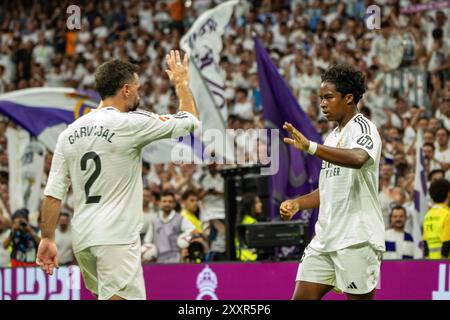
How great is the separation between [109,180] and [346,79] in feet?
5.84

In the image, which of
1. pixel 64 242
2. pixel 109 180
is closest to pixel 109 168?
pixel 109 180

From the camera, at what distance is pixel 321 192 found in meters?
7.03

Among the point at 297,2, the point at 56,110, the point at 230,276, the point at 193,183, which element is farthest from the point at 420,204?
the point at 297,2

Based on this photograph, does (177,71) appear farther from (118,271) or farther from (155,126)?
(118,271)

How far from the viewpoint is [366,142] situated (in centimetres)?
664

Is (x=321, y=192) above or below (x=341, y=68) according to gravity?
below

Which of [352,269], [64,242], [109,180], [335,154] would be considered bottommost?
[64,242]

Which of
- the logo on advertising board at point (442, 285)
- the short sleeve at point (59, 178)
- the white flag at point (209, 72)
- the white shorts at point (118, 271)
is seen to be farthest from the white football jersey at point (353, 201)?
the white flag at point (209, 72)

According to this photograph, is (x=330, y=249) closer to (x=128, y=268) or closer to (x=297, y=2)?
(x=128, y=268)

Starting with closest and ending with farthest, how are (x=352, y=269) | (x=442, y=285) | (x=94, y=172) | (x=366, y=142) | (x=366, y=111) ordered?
(x=94, y=172)
(x=366, y=142)
(x=352, y=269)
(x=442, y=285)
(x=366, y=111)

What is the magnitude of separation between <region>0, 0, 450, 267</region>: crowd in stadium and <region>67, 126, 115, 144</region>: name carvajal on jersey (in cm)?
484

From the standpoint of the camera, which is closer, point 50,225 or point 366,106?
point 50,225
